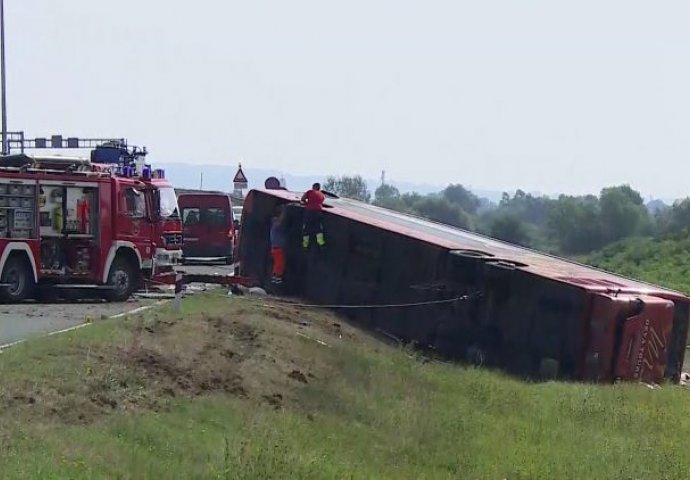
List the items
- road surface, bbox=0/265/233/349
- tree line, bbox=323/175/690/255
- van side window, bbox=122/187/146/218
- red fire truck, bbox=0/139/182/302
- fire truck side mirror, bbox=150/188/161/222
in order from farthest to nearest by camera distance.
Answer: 1. tree line, bbox=323/175/690/255
2. fire truck side mirror, bbox=150/188/161/222
3. van side window, bbox=122/187/146/218
4. red fire truck, bbox=0/139/182/302
5. road surface, bbox=0/265/233/349

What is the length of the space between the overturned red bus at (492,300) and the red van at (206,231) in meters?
14.6

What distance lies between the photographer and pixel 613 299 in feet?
48.8

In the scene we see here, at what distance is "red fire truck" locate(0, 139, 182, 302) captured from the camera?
19.7 m

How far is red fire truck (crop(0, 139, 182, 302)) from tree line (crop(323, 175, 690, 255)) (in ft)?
116

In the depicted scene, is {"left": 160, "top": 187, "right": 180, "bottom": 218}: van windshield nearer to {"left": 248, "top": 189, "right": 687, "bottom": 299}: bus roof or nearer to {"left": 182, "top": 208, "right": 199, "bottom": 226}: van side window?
{"left": 248, "top": 189, "right": 687, "bottom": 299}: bus roof

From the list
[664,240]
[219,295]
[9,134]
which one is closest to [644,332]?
[219,295]

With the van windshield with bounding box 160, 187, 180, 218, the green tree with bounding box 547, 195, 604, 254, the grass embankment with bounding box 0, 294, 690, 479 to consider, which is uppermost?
the van windshield with bounding box 160, 187, 180, 218

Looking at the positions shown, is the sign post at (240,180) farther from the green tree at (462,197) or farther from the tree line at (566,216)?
the green tree at (462,197)

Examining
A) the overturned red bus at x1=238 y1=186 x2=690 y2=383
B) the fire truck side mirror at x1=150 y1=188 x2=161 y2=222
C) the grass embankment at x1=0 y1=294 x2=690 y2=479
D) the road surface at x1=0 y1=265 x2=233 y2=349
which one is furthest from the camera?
the fire truck side mirror at x1=150 y1=188 x2=161 y2=222

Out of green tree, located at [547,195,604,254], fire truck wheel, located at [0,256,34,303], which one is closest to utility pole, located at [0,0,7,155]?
fire truck wheel, located at [0,256,34,303]

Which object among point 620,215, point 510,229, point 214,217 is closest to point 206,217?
point 214,217

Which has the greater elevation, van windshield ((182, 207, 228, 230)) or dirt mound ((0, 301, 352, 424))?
dirt mound ((0, 301, 352, 424))

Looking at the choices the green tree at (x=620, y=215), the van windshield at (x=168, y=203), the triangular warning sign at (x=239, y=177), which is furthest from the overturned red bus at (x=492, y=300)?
the green tree at (x=620, y=215)

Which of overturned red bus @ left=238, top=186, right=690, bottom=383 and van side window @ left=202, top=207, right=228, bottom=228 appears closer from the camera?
overturned red bus @ left=238, top=186, right=690, bottom=383
